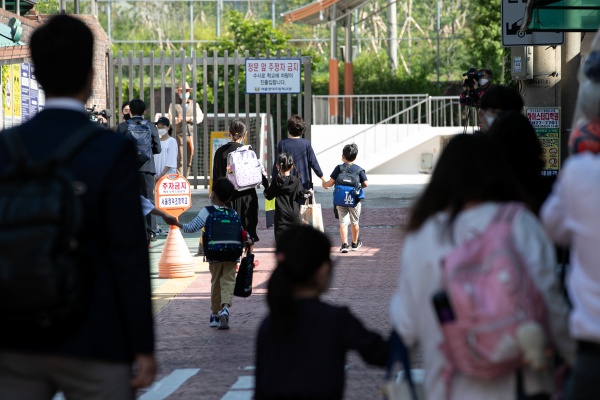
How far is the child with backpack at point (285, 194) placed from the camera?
13203 millimetres

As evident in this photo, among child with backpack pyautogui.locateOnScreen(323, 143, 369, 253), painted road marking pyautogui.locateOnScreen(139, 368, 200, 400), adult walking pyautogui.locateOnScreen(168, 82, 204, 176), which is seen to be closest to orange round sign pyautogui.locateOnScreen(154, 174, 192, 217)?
child with backpack pyautogui.locateOnScreen(323, 143, 369, 253)

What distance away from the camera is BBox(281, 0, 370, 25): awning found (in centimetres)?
3309

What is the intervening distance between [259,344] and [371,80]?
106 ft

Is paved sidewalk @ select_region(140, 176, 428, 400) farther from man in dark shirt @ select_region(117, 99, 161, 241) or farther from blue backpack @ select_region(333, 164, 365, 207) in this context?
blue backpack @ select_region(333, 164, 365, 207)

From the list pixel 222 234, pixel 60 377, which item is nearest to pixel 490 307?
pixel 60 377

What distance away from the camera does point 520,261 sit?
3688 millimetres

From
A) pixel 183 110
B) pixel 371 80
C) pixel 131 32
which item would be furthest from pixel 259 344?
pixel 131 32

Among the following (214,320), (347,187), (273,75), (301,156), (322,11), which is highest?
(322,11)

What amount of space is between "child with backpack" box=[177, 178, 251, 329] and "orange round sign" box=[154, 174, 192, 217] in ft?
15.9

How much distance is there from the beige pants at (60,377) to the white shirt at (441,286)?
0.94 metres

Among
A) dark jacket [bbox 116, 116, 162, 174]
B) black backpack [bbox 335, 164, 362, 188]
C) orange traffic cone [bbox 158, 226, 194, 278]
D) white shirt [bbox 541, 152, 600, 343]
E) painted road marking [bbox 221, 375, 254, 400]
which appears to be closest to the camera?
white shirt [bbox 541, 152, 600, 343]

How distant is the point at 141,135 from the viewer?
51.0 feet

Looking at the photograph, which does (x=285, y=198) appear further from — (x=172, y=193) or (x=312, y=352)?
(x=312, y=352)

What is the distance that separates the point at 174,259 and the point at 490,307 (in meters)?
9.43
